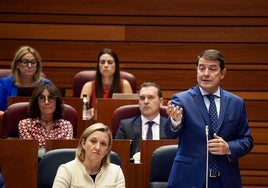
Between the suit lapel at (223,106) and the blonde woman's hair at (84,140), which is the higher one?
the suit lapel at (223,106)

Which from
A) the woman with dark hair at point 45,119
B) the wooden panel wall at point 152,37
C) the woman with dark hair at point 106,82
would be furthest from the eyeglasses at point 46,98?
the wooden panel wall at point 152,37

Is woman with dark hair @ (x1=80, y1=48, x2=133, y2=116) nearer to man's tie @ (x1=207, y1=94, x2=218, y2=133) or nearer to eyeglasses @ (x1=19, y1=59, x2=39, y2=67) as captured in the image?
eyeglasses @ (x1=19, y1=59, x2=39, y2=67)

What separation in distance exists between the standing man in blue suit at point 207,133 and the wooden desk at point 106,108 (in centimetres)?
147

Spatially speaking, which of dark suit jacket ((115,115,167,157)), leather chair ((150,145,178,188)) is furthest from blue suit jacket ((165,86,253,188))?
dark suit jacket ((115,115,167,157))

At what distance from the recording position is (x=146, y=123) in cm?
391

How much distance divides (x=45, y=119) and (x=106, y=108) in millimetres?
494

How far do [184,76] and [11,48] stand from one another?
135 cm

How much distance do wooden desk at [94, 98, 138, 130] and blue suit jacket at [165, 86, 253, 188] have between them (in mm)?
1476

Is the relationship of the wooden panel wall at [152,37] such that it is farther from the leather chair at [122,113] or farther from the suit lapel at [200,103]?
the suit lapel at [200,103]

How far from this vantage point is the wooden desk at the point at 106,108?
416cm

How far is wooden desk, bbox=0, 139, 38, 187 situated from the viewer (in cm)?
320

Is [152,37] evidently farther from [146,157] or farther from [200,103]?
[200,103]

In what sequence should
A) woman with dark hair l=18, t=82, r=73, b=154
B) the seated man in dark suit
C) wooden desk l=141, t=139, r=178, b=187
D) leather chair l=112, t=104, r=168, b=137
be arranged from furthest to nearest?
1. leather chair l=112, t=104, r=168, b=137
2. the seated man in dark suit
3. woman with dark hair l=18, t=82, r=73, b=154
4. wooden desk l=141, t=139, r=178, b=187

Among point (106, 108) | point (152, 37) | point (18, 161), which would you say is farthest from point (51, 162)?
point (152, 37)
